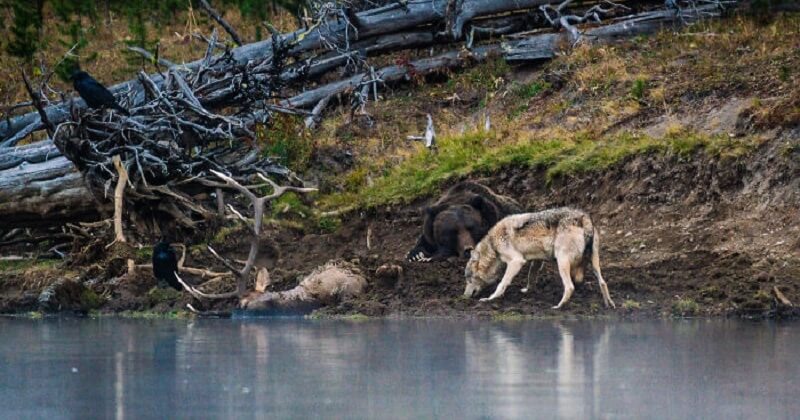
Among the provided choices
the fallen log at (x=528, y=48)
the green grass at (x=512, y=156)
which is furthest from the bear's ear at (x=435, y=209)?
the fallen log at (x=528, y=48)

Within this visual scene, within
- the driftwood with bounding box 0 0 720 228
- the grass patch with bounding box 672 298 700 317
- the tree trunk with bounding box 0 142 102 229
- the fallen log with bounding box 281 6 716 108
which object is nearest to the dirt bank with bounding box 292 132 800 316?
the grass patch with bounding box 672 298 700 317

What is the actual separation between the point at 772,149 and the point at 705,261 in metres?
2.62

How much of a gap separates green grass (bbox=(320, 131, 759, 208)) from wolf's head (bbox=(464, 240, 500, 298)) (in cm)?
358

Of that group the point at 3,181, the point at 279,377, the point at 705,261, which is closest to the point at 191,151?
the point at 3,181

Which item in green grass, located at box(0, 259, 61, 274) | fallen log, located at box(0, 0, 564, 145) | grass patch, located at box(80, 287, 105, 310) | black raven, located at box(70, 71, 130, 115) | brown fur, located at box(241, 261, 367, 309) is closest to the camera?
brown fur, located at box(241, 261, 367, 309)

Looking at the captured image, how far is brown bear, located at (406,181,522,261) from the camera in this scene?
19.0 meters

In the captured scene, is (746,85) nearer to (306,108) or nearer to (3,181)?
(306,108)

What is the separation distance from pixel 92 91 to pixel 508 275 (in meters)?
6.60

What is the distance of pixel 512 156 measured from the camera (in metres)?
21.8

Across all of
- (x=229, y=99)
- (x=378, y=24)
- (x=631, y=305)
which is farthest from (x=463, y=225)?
(x=378, y=24)

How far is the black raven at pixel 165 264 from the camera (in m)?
18.4

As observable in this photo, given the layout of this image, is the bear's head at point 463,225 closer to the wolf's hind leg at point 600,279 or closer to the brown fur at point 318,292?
the brown fur at point 318,292

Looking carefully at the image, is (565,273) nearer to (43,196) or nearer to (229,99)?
(229,99)

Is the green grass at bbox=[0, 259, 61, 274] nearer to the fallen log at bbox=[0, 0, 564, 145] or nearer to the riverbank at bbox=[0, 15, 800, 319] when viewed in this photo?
the riverbank at bbox=[0, 15, 800, 319]
